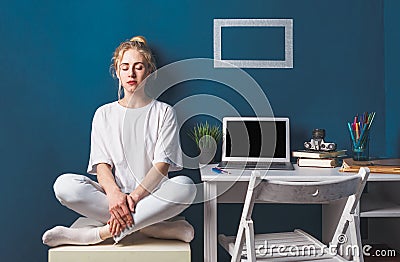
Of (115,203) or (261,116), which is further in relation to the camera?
(261,116)

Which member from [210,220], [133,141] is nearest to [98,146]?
[133,141]

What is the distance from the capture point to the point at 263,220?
2.88 metres

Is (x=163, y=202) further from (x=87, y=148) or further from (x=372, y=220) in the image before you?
(x=372, y=220)

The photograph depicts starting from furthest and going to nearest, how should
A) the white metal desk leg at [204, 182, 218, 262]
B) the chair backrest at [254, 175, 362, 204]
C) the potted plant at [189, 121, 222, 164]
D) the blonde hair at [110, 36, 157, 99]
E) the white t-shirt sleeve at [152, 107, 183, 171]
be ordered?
the potted plant at [189, 121, 222, 164], the blonde hair at [110, 36, 157, 99], the white t-shirt sleeve at [152, 107, 183, 171], the white metal desk leg at [204, 182, 218, 262], the chair backrest at [254, 175, 362, 204]

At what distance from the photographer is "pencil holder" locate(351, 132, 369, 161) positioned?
262cm

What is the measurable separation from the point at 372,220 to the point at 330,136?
44cm

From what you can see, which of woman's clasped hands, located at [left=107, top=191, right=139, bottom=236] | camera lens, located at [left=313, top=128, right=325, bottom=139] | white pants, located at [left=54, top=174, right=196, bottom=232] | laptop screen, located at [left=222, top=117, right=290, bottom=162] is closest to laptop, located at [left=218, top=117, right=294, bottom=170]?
laptop screen, located at [left=222, top=117, right=290, bottom=162]

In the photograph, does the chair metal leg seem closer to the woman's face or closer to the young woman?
the young woman

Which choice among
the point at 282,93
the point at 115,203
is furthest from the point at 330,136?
the point at 115,203

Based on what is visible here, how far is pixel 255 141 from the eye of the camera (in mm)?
2705

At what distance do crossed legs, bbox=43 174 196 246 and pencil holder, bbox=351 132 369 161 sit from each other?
2.50 feet

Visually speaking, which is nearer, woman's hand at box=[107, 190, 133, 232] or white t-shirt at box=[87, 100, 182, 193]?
woman's hand at box=[107, 190, 133, 232]

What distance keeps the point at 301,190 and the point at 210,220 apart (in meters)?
0.59

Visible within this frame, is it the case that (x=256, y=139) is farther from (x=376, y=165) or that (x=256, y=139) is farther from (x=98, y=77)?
(x=98, y=77)
